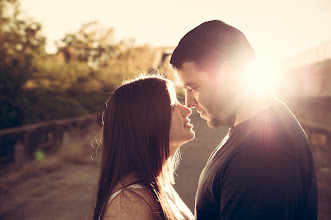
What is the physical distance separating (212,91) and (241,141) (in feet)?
2.25

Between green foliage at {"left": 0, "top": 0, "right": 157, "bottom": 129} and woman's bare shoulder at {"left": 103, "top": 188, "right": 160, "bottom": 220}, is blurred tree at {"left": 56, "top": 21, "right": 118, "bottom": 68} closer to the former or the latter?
green foliage at {"left": 0, "top": 0, "right": 157, "bottom": 129}

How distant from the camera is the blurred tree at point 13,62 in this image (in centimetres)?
881

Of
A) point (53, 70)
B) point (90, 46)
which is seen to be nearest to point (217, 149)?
point (53, 70)

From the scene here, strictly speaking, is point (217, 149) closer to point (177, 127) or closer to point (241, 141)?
point (177, 127)

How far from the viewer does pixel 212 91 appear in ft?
7.11

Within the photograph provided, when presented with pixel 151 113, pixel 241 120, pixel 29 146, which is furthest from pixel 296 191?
pixel 29 146

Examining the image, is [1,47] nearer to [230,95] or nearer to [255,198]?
[230,95]

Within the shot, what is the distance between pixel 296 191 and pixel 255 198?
210 millimetres

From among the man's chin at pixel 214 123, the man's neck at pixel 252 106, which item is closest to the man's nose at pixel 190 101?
the man's chin at pixel 214 123

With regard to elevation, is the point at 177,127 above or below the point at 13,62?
above

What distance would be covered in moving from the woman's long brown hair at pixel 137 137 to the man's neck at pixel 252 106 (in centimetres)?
49

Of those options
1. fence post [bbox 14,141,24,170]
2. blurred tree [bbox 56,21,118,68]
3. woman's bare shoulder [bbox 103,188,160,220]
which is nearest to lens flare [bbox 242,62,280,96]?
woman's bare shoulder [bbox 103,188,160,220]

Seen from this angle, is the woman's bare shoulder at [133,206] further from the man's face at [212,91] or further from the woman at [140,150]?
the man's face at [212,91]

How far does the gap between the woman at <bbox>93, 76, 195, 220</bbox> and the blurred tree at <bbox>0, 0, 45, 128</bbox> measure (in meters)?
7.69
